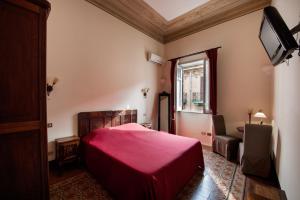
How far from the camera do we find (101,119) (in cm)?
329

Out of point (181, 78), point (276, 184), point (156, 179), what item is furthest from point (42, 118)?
point (181, 78)

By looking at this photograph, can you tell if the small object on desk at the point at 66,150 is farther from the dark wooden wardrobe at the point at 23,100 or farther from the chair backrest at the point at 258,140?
the chair backrest at the point at 258,140

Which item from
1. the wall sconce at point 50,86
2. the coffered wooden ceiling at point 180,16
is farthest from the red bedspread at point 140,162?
the coffered wooden ceiling at point 180,16

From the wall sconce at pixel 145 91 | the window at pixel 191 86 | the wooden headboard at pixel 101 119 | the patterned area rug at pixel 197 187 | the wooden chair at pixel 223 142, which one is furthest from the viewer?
the wall sconce at pixel 145 91

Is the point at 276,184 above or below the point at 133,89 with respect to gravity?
below

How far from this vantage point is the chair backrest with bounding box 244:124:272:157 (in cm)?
247

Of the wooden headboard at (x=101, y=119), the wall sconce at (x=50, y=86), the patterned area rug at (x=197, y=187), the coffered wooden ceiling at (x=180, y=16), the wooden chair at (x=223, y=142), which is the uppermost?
the coffered wooden ceiling at (x=180, y=16)

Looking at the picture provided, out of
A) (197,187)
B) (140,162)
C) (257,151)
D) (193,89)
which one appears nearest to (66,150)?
(140,162)

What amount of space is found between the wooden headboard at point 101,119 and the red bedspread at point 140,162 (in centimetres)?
26

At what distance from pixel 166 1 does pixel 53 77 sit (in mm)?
2864

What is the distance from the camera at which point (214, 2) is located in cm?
333

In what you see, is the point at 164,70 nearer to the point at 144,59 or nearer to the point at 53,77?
the point at 144,59

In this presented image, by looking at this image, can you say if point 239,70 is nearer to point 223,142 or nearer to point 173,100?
point 223,142

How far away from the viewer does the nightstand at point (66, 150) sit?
250cm
